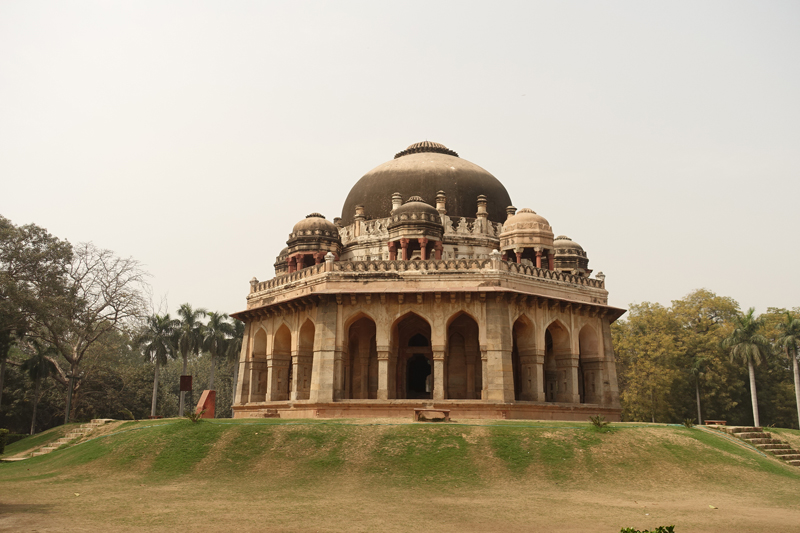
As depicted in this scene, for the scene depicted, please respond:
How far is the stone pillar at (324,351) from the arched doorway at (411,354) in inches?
114

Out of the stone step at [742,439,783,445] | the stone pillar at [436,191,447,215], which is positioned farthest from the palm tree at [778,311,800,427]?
the stone pillar at [436,191,447,215]

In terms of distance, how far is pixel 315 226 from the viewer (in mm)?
27750

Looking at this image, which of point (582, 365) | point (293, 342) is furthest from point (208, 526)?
point (582, 365)

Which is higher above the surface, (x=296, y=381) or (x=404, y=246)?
(x=404, y=246)

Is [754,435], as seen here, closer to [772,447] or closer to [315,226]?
[772,447]

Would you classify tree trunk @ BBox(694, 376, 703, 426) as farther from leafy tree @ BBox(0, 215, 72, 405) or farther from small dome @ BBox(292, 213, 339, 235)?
leafy tree @ BBox(0, 215, 72, 405)

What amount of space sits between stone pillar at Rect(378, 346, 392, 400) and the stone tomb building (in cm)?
5

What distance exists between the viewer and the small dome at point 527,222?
26016 millimetres

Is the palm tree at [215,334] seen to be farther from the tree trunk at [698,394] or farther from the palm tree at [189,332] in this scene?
the tree trunk at [698,394]

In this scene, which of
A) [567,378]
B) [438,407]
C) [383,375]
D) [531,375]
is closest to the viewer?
[438,407]

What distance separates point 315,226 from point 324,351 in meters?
6.53

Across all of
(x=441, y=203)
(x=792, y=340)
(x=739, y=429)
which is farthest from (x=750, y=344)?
(x=441, y=203)

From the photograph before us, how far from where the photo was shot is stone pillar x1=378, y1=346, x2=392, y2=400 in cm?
2267

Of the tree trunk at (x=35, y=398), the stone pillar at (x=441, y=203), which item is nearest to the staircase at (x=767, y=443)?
the stone pillar at (x=441, y=203)
